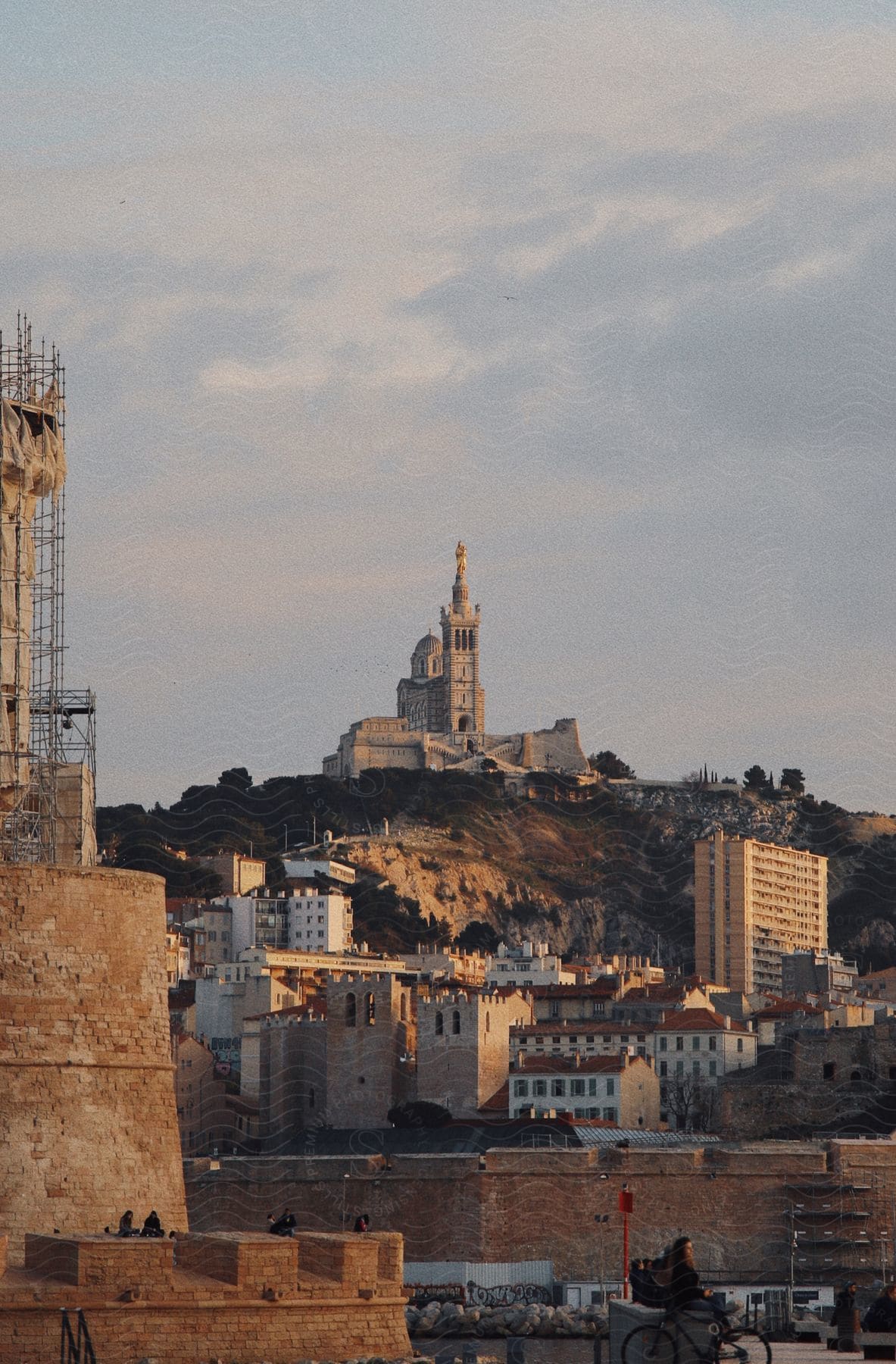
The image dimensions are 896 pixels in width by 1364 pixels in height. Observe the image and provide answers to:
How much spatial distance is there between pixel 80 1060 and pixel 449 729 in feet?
346

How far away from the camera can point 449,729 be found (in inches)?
5039

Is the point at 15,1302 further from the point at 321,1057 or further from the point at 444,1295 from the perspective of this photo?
the point at 321,1057

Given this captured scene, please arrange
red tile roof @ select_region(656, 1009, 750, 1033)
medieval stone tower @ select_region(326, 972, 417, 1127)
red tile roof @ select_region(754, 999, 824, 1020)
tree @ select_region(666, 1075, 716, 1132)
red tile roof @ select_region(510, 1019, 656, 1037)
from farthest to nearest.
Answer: red tile roof @ select_region(754, 999, 824, 1020) < red tile roof @ select_region(510, 1019, 656, 1037) < red tile roof @ select_region(656, 1009, 750, 1033) < tree @ select_region(666, 1075, 716, 1132) < medieval stone tower @ select_region(326, 972, 417, 1127)

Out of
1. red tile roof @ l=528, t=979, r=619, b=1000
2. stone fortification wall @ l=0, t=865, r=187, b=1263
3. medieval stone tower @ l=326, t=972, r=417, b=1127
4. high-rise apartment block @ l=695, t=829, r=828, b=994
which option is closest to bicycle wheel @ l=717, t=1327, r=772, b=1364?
stone fortification wall @ l=0, t=865, r=187, b=1263

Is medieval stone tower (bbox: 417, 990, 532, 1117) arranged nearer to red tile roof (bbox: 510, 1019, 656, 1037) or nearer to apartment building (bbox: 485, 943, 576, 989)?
red tile roof (bbox: 510, 1019, 656, 1037)

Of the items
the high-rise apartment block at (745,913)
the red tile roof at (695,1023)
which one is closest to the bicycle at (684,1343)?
the red tile roof at (695,1023)

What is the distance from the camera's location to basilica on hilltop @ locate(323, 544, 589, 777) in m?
119

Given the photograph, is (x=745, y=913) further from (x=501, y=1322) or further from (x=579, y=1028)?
(x=501, y=1322)

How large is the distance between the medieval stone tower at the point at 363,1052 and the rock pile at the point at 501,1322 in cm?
2215

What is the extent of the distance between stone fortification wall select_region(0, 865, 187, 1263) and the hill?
66569 mm

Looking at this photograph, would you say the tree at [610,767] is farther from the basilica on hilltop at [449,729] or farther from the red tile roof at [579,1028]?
the red tile roof at [579,1028]

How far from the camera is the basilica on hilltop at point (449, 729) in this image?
11944 cm

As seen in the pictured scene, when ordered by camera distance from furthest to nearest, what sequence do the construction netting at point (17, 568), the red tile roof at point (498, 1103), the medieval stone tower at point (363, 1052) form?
the medieval stone tower at point (363, 1052) < the red tile roof at point (498, 1103) < the construction netting at point (17, 568)

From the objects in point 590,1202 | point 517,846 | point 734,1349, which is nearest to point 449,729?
point 517,846
